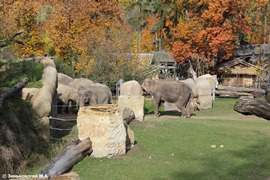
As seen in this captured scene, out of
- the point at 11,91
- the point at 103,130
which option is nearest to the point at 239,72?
the point at 103,130

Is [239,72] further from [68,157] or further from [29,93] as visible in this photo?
[68,157]

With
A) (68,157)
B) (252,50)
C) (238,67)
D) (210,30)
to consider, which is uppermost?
(210,30)

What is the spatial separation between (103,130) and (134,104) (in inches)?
228

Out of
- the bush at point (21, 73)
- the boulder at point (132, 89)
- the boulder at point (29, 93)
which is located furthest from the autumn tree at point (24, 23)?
the boulder at point (29, 93)

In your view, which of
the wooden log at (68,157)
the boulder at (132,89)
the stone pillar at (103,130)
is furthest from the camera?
the boulder at (132,89)

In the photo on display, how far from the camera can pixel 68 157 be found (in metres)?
8.86

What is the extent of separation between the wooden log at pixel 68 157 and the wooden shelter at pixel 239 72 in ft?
89.4

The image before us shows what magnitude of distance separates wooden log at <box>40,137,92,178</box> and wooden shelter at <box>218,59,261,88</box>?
2724 centimetres

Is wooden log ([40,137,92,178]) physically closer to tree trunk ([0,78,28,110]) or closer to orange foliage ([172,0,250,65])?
tree trunk ([0,78,28,110])

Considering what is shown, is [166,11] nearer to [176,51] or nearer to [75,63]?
[176,51]

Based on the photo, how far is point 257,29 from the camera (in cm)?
4431

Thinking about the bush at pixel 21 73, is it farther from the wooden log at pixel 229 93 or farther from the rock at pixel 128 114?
the wooden log at pixel 229 93

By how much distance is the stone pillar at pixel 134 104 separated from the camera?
15.4m

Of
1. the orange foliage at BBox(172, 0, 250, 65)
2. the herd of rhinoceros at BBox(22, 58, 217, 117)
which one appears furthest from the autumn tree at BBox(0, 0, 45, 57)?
the orange foliage at BBox(172, 0, 250, 65)
